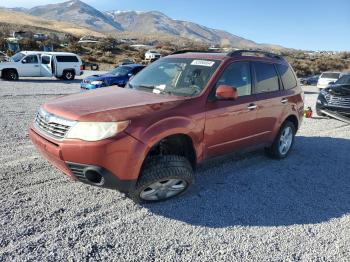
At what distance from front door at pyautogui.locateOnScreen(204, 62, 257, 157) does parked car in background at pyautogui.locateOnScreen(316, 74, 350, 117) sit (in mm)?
6474

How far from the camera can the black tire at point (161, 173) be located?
3.98 m

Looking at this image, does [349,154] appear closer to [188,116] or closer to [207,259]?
[188,116]

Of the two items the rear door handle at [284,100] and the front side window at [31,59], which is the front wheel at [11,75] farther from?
the rear door handle at [284,100]

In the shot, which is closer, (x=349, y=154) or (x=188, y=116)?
(x=188, y=116)

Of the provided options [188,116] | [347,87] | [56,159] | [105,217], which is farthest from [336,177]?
[347,87]

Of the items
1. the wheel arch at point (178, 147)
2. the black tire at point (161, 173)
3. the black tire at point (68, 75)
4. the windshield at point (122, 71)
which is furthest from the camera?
the black tire at point (68, 75)

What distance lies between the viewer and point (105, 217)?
12.7ft

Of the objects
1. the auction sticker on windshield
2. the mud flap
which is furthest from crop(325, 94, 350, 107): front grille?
the auction sticker on windshield

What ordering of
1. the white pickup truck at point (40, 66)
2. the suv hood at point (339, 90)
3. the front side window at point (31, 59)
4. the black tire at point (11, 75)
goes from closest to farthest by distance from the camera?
the suv hood at point (339, 90) < the black tire at point (11, 75) < the white pickup truck at point (40, 66) < the front side window at point (31, 59)

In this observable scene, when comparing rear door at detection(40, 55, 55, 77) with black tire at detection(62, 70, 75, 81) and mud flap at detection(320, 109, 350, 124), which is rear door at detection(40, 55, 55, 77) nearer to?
black tire at detection(62, 70, 75, 81)

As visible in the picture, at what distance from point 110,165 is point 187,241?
107 centimetres

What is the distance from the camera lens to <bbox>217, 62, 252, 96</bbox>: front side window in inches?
195

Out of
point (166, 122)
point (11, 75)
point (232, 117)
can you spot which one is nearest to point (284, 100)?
point (232, 117)

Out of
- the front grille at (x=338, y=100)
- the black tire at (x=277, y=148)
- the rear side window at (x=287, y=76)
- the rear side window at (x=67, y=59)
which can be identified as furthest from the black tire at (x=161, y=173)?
the rear side window at (x=67, y=59)
